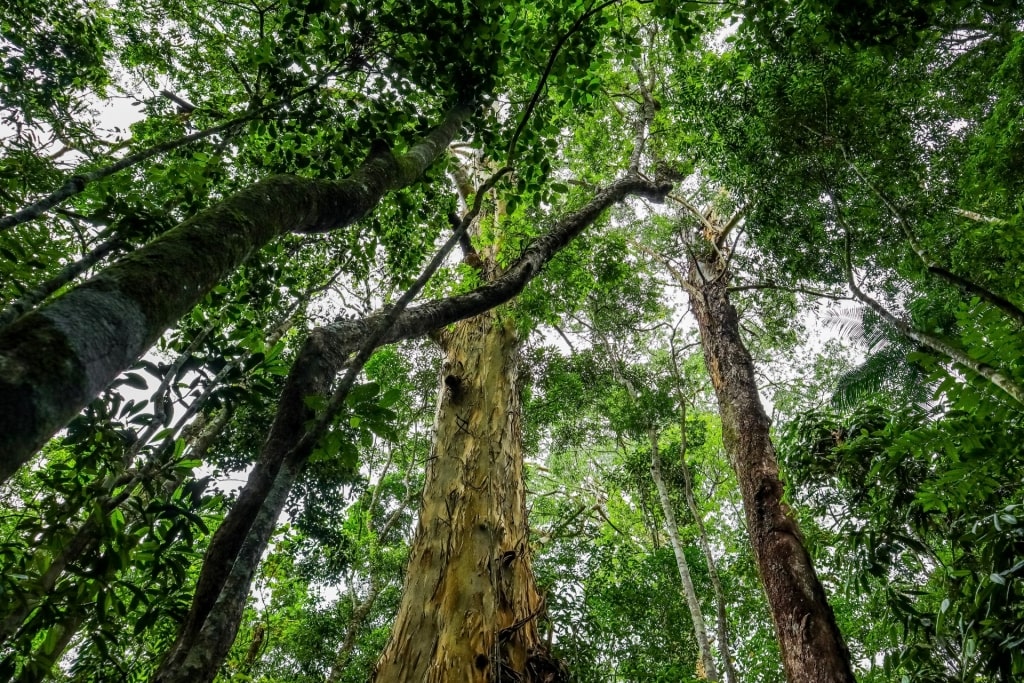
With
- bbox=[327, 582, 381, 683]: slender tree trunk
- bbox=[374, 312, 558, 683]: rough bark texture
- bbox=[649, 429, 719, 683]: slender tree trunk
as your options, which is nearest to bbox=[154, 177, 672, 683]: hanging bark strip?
bbox=[374, 312, 558, 683]: rough bark texture

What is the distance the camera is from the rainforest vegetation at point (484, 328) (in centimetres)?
167

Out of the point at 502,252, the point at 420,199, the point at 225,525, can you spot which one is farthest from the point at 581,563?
the point at 225,525

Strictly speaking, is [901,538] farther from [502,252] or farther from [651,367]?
[651,367]

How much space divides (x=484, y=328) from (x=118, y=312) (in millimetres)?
4082

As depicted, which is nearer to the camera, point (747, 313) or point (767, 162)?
point (767, 162)

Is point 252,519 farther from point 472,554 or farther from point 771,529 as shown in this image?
point 771,529

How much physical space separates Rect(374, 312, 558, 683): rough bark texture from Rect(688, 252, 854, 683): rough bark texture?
2.32 m

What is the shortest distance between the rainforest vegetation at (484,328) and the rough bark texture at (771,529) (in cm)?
3

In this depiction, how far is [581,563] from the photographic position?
721 cm

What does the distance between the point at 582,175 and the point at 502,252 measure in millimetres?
3872

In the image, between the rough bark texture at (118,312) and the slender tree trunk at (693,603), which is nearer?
the rough bark texture at (118,312)

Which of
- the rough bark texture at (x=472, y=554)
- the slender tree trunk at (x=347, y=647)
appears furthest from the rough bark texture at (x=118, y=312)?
the slender tree trunk at (x=347, y=647)

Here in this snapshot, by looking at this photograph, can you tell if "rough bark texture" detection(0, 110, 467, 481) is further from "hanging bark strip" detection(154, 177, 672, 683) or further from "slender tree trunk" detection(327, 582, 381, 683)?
"slender tree trunk" detection(327, 582, 381, 683)

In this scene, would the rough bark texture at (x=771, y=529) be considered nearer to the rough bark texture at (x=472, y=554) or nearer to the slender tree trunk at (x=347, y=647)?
the rough bark texture at (x=472, y=554)
